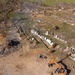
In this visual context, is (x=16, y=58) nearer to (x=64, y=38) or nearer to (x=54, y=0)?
(x=64, y=38)

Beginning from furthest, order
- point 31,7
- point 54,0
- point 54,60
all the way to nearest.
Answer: point 54,0, point 31,7, point 54,60

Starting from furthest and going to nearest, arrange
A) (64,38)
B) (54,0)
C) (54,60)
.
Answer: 1. (54,0)
2. (64,38)
3. (54,60)

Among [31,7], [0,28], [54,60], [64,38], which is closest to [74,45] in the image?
[64,38]

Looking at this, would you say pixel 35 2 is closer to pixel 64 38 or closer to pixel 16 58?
pixel 64 38

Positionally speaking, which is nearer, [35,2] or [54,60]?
[54,60]

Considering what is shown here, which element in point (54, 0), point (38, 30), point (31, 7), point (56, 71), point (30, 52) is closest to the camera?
point (56, 71)

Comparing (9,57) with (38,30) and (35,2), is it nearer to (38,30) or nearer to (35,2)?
(38,30)

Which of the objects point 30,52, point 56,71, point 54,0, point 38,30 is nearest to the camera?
point 56,71

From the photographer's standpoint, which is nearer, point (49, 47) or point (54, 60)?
point (54, 60)

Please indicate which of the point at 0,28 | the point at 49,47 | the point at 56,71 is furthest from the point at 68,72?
the point at 0,28
